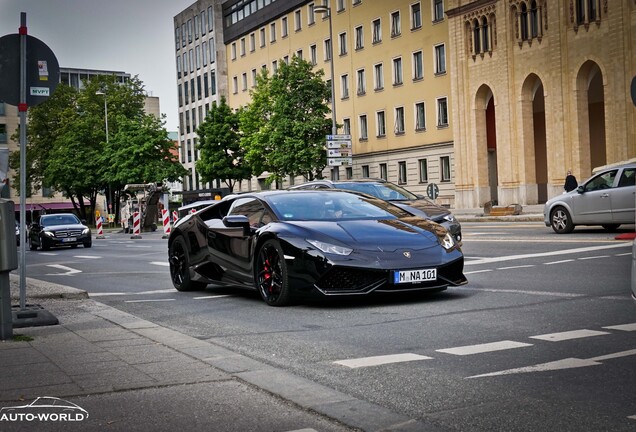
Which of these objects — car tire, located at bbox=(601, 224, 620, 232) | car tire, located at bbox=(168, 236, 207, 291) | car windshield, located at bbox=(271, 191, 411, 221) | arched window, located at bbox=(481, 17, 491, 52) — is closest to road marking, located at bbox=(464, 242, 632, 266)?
car windshield, located at bbox=(271, 191, 411, 221)

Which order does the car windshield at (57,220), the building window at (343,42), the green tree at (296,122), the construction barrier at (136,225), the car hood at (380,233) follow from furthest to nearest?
the building window at (343,42) → the green tree at (296,122) → the construction barrier at (136,225) → the car windshield at (57,220) → the car hood at (380,233)

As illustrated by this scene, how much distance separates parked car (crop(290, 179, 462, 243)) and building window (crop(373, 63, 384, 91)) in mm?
48153

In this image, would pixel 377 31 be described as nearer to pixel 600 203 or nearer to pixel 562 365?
pixel 600 203

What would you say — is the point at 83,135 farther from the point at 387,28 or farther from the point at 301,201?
the point at 301,201

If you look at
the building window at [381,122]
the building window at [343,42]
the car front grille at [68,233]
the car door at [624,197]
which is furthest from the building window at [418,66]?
the car door at [624,197]

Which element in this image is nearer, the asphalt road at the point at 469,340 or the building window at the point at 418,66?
the asphalt road at the point at 469,340

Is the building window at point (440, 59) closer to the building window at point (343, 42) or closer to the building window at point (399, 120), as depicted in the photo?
the building window at point (399, 120)

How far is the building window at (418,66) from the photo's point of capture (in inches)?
2511

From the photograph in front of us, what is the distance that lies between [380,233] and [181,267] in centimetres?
413

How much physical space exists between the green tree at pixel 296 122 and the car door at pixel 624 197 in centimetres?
4340

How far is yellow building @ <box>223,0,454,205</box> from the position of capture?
204 ft

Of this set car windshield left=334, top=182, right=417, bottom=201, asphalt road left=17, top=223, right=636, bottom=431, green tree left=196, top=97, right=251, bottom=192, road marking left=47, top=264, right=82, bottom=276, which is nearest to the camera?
asphalt road left=17, top=223, right=636, bottom=431

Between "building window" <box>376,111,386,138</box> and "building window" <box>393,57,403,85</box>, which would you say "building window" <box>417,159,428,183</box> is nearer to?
"building window" <box>376,111,386,138</box>

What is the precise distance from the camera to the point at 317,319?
974 cm
